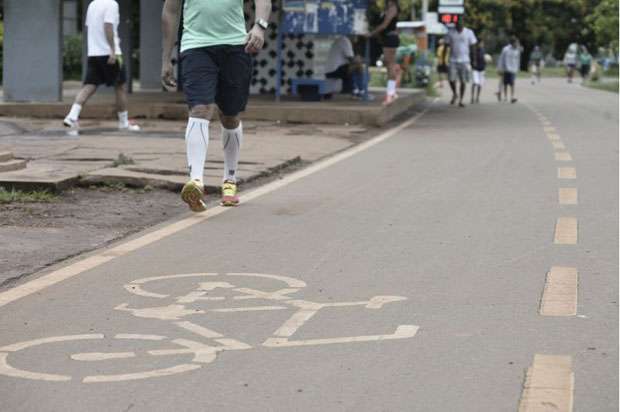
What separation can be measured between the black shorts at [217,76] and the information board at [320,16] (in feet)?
41.7

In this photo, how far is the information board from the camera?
22.7 m

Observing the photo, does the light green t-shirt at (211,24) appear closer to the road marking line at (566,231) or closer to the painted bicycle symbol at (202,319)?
A: the road marking line at (566,231)

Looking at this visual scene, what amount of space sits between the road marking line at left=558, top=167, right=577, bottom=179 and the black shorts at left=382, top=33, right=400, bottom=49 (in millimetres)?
10348

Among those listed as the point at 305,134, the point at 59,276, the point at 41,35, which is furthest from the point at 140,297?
the point at 41,35

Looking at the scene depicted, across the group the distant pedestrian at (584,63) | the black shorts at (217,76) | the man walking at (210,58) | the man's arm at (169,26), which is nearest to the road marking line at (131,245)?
the man walking at (210,58)

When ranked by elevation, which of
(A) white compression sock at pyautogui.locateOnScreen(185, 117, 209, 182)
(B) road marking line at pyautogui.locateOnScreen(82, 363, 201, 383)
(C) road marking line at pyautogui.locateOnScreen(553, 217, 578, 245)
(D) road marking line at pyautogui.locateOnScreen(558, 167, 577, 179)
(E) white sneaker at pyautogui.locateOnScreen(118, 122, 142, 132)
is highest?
(A) white compression sock at pyautogui.locateOnScreen(185, 117, 209, 182)

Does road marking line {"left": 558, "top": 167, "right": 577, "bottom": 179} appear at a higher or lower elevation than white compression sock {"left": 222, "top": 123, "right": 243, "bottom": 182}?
lower

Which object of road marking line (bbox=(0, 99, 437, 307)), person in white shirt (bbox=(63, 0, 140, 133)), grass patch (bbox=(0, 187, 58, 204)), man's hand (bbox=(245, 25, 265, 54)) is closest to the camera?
road marking line (bbox=(0, 99, 437, 307))

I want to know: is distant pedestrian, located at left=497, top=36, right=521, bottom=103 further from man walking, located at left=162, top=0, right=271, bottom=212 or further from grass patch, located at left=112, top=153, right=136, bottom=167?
man walking, located at left=162, top=0, right=271, bottom=212

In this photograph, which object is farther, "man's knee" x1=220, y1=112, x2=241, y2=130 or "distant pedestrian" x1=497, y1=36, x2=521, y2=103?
"distant pedestrian" x1=497, y1=36, x2=521, y2=103

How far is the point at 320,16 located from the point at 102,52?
6.61 m

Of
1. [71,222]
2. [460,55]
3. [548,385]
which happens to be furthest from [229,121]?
[460,55]

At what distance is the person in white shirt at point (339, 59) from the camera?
81.9ft

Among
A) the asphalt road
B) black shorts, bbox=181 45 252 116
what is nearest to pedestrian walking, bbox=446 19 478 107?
the asphalt road
